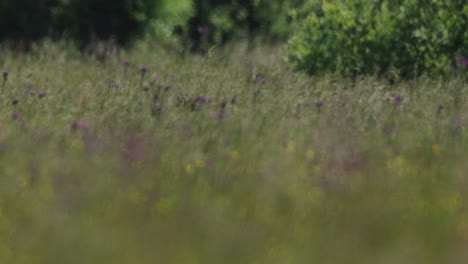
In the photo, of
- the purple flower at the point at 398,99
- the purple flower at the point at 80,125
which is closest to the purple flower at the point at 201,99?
the purple flower at the point at 80,125

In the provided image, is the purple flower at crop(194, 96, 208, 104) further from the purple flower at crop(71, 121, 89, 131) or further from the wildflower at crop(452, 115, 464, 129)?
Result: the wildflower at crop(452, 115, 464, 129)

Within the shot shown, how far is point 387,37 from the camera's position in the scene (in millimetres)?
8984

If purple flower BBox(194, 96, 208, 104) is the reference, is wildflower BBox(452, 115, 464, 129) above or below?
below

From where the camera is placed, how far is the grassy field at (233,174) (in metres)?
3.83

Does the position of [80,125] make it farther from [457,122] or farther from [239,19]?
[239,19]

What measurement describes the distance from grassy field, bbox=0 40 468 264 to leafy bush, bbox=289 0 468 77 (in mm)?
1179

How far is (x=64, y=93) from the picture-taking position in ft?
25.0

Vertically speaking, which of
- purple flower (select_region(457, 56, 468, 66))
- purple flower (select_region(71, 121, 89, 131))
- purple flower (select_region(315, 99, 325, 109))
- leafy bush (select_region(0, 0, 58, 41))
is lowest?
purple flower (select_region(457, 56, 468, 66))

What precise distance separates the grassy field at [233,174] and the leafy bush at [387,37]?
1.18 meters


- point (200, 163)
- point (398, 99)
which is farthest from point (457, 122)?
point (200, 163)

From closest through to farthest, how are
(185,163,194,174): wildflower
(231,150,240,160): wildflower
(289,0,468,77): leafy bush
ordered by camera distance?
(185,163,194,174): wildflower
(231,150,240,160): wildflower
(289,0,468,77): leafy bush

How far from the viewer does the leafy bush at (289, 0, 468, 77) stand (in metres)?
8.83

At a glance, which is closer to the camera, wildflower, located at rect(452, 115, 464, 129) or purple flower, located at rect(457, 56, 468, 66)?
wildflower, located at rect(452, 115, 464, 129)

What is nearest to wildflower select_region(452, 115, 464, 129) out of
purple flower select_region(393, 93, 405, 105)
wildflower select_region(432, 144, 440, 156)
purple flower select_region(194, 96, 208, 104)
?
wildflower select_region(432, 144, 440, 156)
